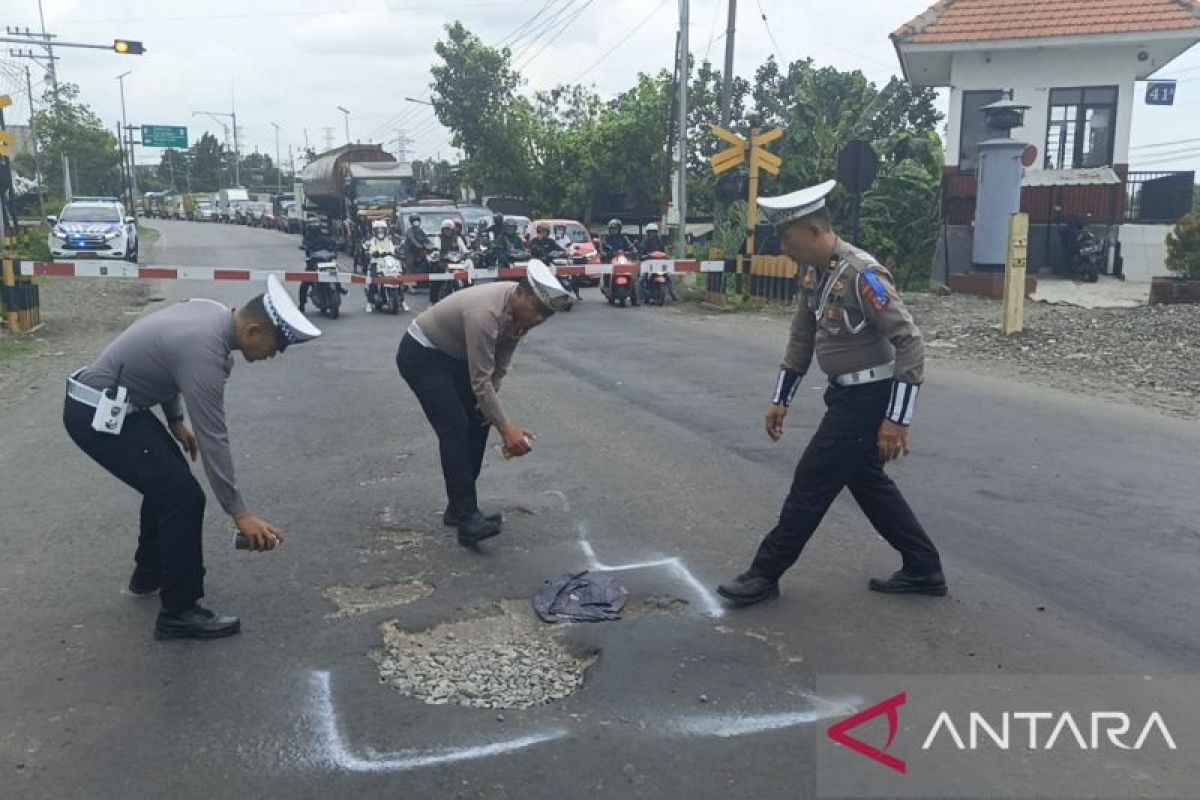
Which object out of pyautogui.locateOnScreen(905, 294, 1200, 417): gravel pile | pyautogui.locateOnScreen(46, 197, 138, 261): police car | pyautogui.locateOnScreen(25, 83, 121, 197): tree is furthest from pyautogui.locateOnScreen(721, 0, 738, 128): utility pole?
pyautogui.locateOnScreen(25, 83, 121, 197): tree

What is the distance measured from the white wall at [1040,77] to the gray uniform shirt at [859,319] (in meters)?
18.6

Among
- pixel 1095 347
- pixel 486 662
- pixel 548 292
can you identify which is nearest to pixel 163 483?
pixel 486 662

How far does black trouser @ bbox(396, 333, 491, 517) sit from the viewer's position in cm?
541

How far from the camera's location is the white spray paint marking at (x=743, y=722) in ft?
11.4

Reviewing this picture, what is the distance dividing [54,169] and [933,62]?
1920 inches

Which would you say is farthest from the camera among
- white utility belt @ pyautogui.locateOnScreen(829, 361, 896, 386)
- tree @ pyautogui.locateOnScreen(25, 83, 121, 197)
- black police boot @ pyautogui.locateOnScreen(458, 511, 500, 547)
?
tree @ pyautogui.locateOnScreen(25, 83, 121, 197)

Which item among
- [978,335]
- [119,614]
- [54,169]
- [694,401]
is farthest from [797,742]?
[54,169]

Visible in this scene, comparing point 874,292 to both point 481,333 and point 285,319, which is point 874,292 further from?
point 285,319

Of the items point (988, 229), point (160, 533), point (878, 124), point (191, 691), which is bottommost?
point (191, 691)

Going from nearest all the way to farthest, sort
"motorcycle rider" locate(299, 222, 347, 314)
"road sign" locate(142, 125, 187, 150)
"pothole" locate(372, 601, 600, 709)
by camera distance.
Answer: "pothole" locate(372, 601, 600, 709) < "motorcycle rider" locate(299, 222, 347, 314) < "road sign" locate(142, 125, 187, 150)

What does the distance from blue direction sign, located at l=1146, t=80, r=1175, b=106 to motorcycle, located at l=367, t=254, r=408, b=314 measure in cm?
1632

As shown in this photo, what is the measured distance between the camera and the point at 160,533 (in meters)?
4.19

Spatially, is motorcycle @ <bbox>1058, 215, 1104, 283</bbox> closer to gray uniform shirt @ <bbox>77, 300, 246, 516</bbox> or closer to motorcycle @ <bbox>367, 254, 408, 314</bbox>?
motorcycle @ <bbox>367, 254, 408, 314</bbox>

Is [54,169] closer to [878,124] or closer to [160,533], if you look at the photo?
[878,124]
